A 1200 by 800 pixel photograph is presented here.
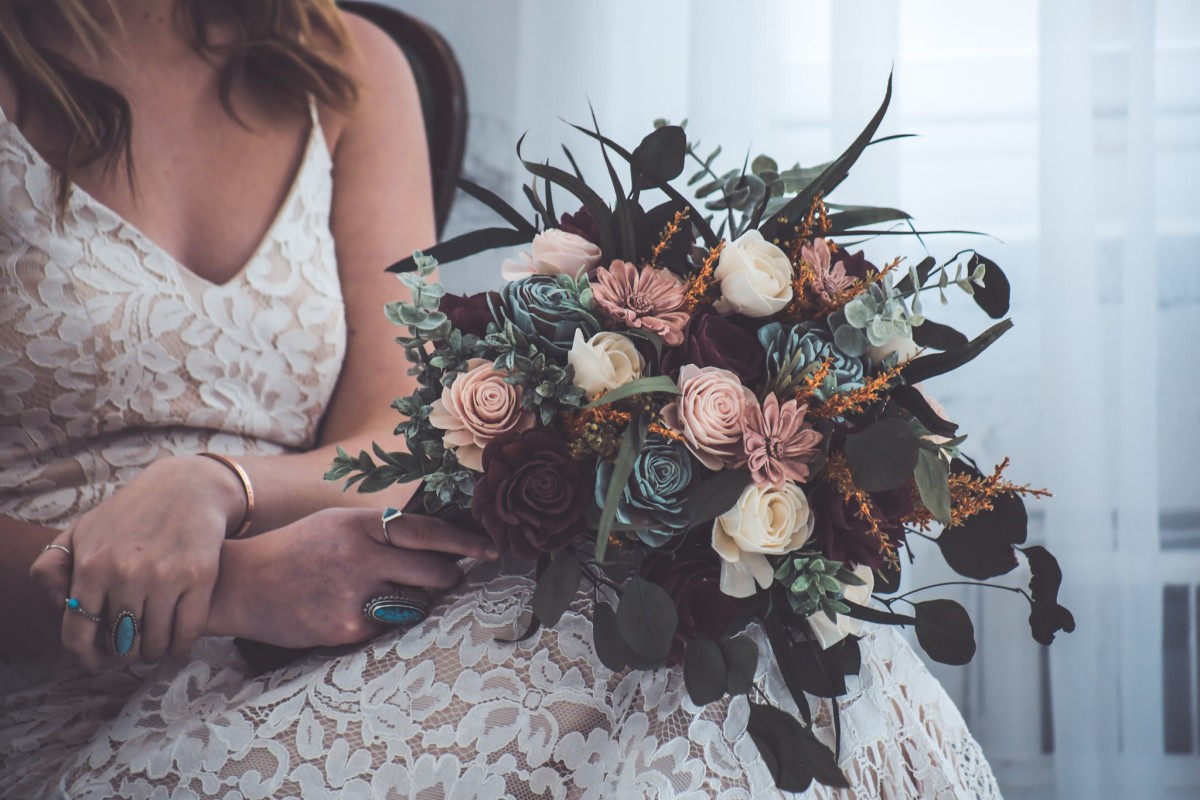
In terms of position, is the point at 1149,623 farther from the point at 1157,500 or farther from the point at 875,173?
the point at 875,173

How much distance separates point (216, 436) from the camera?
947 mm

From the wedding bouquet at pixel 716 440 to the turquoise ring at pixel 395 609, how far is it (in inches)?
3.5

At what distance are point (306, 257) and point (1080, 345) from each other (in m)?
1.02

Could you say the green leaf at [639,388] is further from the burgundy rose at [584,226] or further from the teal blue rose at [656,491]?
the burgundy rose at [584,226]

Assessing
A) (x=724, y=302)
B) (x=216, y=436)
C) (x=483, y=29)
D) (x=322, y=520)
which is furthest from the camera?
(x=483, y=29)

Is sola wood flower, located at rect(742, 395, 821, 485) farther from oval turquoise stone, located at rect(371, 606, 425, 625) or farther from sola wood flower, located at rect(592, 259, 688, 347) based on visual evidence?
oval turquoise stone, located at rect(371, 606, 425, 625)

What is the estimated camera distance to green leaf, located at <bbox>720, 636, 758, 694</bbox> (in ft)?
1.72

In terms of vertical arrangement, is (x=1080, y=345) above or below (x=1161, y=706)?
above

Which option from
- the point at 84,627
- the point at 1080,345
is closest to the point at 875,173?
the point at 1080,345

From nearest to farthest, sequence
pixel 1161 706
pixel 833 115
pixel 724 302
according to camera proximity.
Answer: pixel 724 302, pixel 1161 706, pixel 833 115

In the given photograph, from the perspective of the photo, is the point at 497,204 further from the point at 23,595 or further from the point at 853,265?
the point at 23,595

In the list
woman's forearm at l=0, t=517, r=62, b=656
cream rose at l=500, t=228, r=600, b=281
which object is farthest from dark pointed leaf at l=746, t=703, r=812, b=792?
woman's forearm at l=0, t=517, r=62, b=656

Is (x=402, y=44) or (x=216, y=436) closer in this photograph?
(x=216, y=436)

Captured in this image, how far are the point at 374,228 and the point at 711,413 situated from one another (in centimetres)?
69
